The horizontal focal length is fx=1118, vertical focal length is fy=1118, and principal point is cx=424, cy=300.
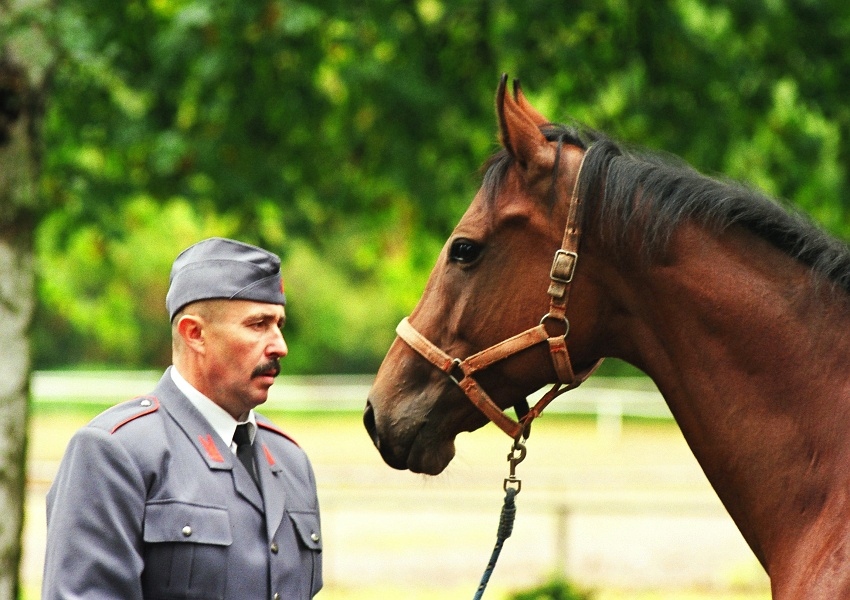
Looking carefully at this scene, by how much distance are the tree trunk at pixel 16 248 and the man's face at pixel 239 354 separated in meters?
2.90

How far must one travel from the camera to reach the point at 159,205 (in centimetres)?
730

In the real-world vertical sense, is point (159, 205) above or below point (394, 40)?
below

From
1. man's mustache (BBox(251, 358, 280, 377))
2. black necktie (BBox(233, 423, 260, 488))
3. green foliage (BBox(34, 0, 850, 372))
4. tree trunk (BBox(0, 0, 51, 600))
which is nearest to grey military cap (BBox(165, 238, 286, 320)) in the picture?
man's mustache (BBox(251, 358, 280, 377))

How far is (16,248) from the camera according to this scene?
17.7ft

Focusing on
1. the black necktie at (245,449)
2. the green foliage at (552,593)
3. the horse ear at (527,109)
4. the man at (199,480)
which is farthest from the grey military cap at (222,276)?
the green foliage at (552,593)

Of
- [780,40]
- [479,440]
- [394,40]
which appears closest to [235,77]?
[394,40]

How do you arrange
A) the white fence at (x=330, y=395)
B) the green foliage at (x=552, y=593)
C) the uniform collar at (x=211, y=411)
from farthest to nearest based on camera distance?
the white fence at (x=330, y=395) < the green foliage at (x=552, y=593) < the uniform collar at (x=211, y=411)

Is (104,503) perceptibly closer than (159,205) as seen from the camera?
Yes

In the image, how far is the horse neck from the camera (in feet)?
8.83

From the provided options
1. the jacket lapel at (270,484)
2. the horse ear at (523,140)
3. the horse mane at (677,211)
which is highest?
the horse ear at (523,140)

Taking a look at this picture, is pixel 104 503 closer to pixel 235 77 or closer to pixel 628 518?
pixel 235 77

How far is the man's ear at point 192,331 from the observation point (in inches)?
108

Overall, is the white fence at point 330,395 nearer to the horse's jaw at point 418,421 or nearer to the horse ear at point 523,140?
the horse's jaw at point 418,421

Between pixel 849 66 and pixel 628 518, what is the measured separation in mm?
7144
